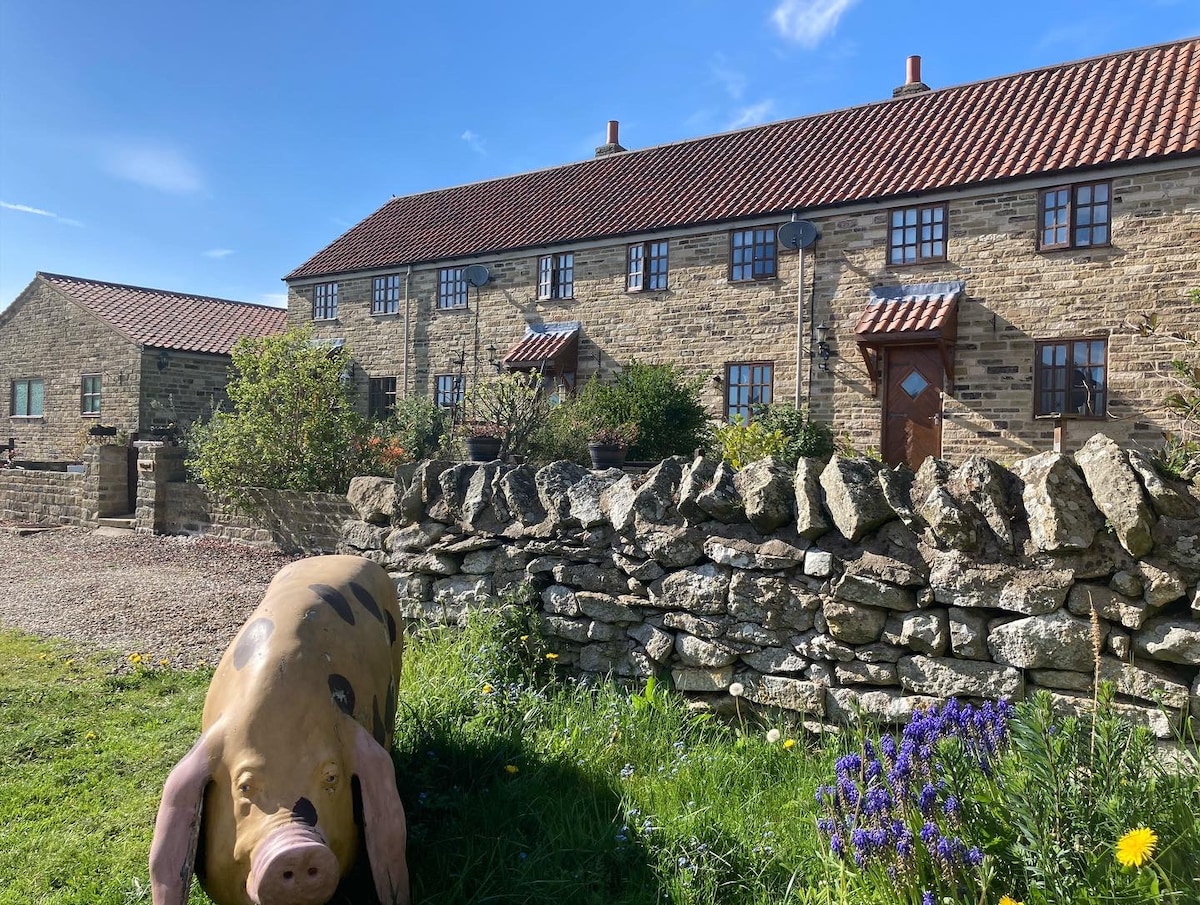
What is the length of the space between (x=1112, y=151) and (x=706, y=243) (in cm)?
729

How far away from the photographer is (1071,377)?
1426 cm

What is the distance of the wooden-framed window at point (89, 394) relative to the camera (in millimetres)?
25484

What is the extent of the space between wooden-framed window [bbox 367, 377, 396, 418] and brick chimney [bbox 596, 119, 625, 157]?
8.38 meters

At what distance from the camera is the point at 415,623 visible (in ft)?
19.2

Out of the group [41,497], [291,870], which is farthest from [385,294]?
[291,870]

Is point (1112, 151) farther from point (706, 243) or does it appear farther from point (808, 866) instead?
point (808, 866)

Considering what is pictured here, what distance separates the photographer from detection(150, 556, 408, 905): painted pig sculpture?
239 cm

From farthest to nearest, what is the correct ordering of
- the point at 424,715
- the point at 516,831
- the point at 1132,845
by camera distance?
the point at 424,715 → the point at 516,831 → the point at 1132,845

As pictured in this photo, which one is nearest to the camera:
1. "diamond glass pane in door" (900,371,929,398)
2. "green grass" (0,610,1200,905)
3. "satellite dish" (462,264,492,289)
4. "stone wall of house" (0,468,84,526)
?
"green grass" (0,610,1200,905)

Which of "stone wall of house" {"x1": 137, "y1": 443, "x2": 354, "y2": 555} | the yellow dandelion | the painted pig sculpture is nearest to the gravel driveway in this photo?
"stone wall of house" {"x1": 137, "y1": 443, "x2": 354, "y2": 555}

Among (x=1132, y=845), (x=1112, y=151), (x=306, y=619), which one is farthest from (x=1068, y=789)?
(x=1112, y=151)

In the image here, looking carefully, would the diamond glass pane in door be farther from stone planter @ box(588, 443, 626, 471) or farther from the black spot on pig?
the black spot on pig

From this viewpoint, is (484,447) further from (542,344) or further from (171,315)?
(171,315)

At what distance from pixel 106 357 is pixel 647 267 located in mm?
16950
